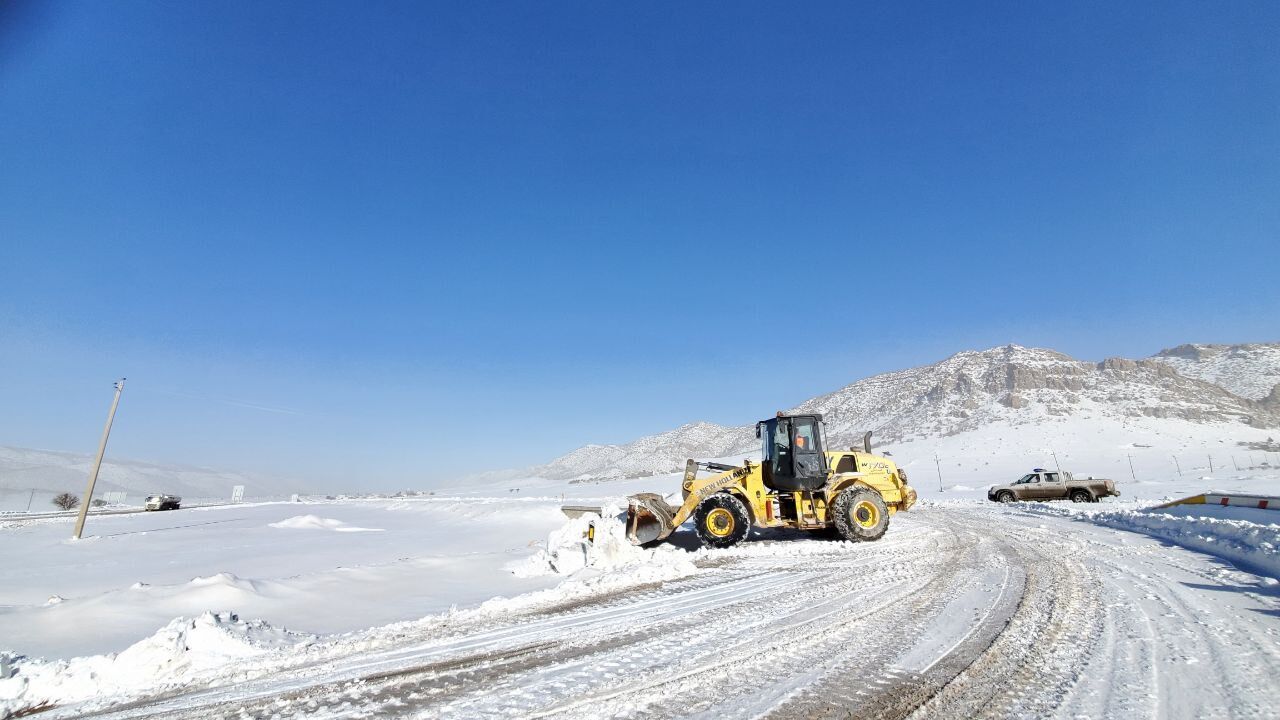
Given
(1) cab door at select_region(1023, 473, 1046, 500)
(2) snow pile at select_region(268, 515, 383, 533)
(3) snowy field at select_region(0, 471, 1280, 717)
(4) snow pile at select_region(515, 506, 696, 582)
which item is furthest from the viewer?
(1) cab door at select_region(1023, 473, 1046, 500)

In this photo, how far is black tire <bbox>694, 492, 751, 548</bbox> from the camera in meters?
11.3

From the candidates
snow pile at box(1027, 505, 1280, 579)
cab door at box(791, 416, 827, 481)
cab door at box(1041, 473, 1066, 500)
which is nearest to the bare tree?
cab door at box(791, 416, 827, 481)

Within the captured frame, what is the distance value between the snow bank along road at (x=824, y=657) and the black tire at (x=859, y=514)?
12.2 feet

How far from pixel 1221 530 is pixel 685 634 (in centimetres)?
1159

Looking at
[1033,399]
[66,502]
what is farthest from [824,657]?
[1033,399]

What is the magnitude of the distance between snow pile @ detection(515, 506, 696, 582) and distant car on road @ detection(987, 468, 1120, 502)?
21.7 metres

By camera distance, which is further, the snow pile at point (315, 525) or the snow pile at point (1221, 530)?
the snow pile at point (315, 525)

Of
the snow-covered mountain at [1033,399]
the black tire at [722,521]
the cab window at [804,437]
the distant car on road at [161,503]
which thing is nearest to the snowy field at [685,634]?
the black tire at [722,521]

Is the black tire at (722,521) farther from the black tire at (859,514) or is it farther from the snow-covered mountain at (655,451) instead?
the snow-covered mountain at (655,451)

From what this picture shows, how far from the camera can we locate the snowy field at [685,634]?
371cm

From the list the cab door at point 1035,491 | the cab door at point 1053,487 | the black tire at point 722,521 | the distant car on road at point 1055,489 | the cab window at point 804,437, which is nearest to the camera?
the black tire at point 722,521

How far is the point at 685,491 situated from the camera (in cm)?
1193

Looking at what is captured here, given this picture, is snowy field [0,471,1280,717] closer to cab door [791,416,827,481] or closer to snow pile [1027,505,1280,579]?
snow pile [1027,505,1280,579]

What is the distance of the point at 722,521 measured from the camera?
11.4 m
